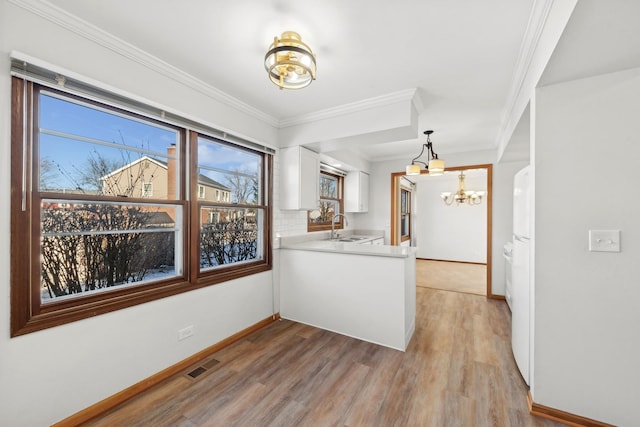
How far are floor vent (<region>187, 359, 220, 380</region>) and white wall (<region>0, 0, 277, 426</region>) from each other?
0.15 meters

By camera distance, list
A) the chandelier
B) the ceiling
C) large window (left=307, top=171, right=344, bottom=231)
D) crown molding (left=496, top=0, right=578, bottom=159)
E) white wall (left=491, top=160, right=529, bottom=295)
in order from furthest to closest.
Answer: the chandelier → large window (left=307, top=171, right=344, bottom=231) → white wall (left=491, top=160, right=529, bottom=295) → the ceiling → crown molding (left=496, top=0, right=578, bottom=159)

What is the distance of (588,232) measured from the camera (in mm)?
1559

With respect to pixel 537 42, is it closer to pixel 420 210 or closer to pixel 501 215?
pixel 501 215

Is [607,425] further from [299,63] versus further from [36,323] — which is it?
[36,323]

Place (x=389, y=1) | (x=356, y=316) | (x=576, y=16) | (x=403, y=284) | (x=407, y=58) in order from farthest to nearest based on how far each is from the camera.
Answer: (x=356, y=316), (x=403, y=284), (x=407, y=58), (x=389, y=1), (x=576, y=16)

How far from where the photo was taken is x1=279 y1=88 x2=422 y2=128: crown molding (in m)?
2.42

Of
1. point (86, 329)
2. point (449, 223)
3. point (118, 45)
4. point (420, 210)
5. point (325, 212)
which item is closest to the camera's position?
point (86, 329)

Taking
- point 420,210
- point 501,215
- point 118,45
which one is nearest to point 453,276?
point 501,215

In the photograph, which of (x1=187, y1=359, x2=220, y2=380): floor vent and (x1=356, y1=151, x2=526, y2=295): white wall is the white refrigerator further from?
(x1=187, y1=359, x2=220, y2=380): floor vent

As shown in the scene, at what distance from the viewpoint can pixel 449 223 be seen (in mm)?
7328

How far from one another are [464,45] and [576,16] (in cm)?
77

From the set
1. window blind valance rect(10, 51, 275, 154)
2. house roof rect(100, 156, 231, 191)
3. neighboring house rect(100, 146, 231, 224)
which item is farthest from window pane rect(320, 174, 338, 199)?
window blind valance rect(10, 51, 275, 154)

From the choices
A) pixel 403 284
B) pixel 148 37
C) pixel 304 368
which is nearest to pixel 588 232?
pixel 403 284

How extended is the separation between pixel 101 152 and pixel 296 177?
1.84 m
